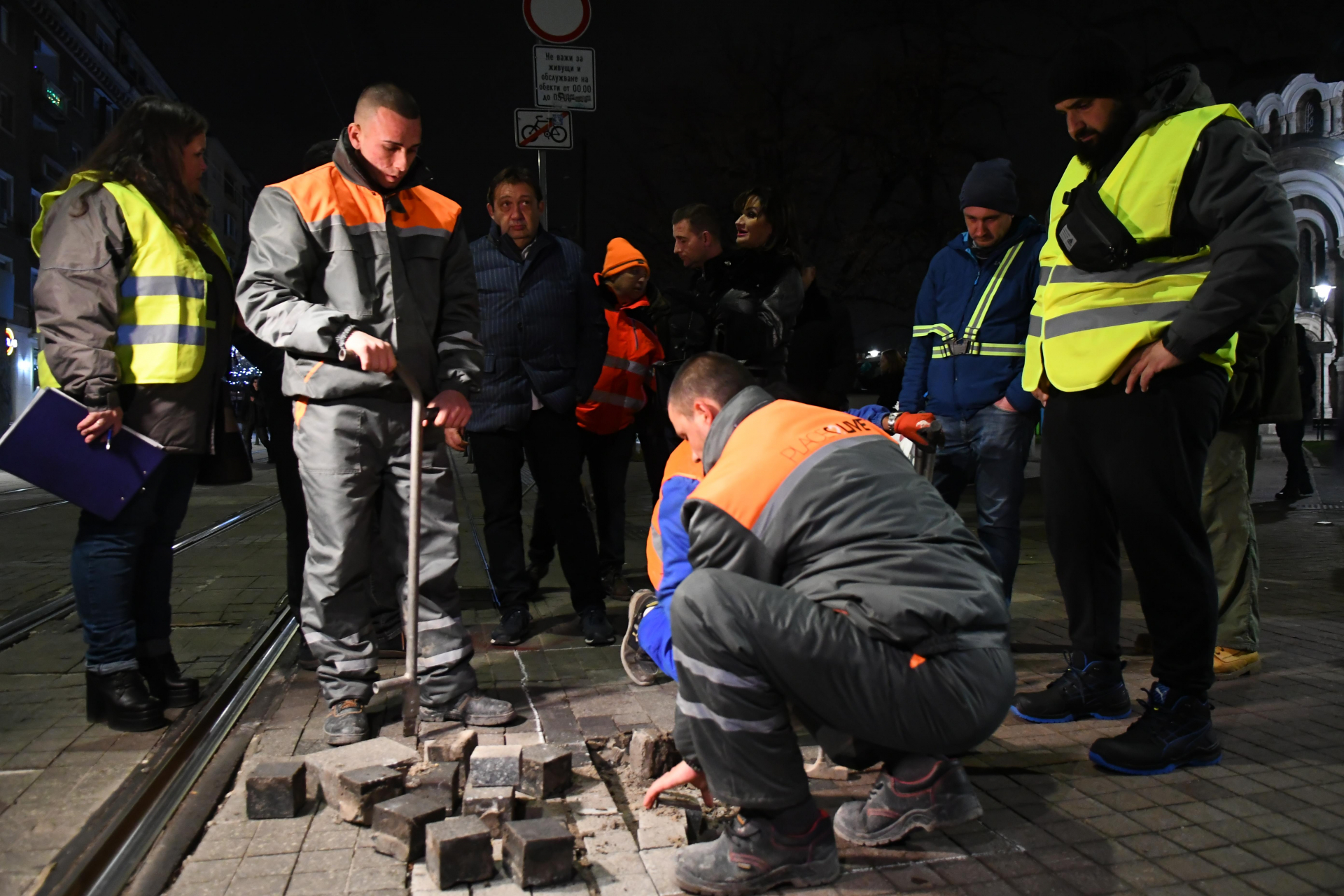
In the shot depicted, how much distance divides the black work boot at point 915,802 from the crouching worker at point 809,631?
0.61 feet

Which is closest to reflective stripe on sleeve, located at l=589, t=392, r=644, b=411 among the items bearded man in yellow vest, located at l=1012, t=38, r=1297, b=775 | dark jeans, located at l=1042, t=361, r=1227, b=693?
bearded man in yellow vest, located at l=1012, t=38, r=1297, b=775

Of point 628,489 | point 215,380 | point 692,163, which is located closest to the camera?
point 215,380

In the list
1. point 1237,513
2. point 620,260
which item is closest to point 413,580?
point 620,260

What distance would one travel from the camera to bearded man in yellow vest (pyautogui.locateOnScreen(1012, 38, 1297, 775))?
9.78 feet

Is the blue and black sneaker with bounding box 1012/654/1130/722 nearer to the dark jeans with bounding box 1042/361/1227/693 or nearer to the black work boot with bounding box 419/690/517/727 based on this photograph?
the dark jeans with bounding box 1042/361/1227/693

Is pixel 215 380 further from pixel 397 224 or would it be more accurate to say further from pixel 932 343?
pixel 932 343

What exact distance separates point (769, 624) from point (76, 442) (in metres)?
2.51

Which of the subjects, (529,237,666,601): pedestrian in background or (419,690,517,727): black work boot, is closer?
(419,690,517,727): black work boot

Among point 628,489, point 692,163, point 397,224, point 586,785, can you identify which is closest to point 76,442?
point 397,224

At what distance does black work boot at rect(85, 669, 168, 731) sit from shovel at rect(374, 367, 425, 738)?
771 millimetres

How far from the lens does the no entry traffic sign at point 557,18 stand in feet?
23.9

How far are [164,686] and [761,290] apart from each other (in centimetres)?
292

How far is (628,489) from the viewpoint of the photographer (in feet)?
44.6

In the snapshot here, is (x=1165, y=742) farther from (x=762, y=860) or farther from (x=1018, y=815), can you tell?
(x=762, y=860)
